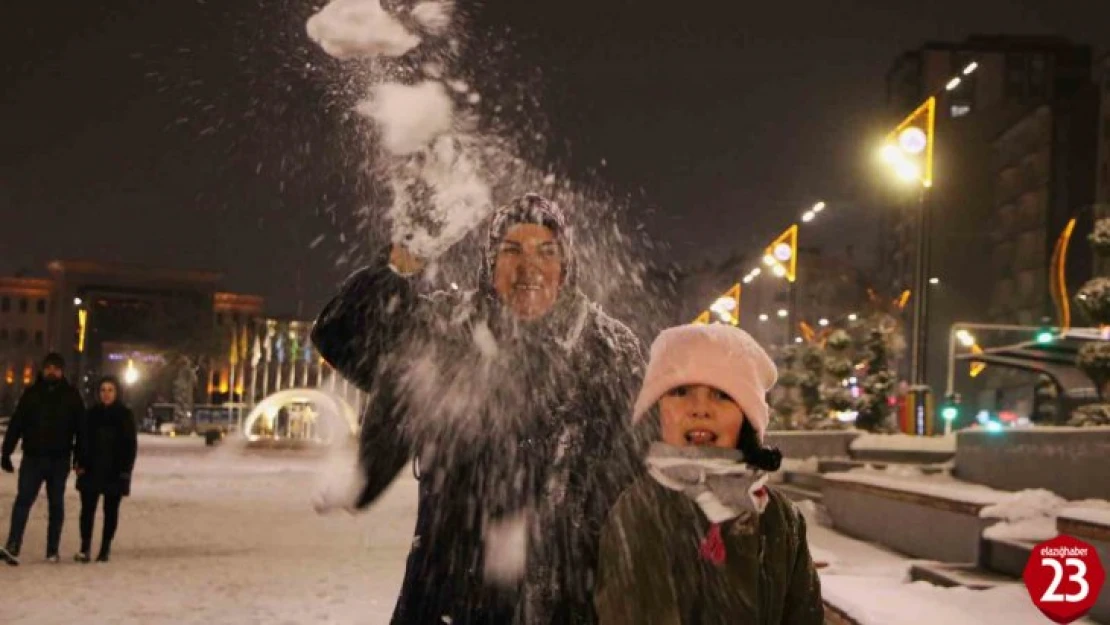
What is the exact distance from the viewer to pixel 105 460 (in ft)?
45.8

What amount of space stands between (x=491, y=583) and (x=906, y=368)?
96.8m

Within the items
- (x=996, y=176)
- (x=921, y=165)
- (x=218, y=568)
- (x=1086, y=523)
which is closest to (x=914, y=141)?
(x=921, y=165)

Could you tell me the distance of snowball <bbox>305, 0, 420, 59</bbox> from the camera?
629 centimetres

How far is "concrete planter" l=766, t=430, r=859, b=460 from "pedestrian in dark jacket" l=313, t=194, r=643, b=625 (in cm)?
2390

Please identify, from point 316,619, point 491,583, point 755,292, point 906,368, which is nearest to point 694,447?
point 491,583

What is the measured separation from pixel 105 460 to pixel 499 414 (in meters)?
11.5

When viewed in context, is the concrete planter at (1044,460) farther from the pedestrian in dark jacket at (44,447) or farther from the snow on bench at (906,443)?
the pedestrian in dark jacket at (44,447)

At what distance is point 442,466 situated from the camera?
A: 132 inches

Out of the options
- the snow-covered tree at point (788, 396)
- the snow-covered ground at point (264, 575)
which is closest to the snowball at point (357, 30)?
the snow-covered ground at point (264, 575)

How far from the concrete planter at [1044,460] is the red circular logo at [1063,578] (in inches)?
237

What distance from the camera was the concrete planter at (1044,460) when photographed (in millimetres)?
11789

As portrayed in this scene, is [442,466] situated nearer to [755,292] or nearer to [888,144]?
[888,144]

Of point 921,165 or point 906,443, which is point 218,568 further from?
point 921,165

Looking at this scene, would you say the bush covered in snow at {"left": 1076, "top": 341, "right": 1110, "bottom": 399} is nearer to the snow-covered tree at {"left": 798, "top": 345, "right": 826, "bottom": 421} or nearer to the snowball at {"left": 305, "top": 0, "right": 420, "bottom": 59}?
the snowball at {"left": 305, "top": 0, "right": 420, "bottom": 59}
